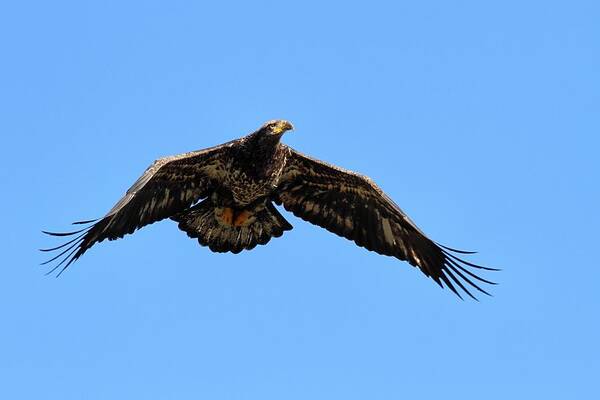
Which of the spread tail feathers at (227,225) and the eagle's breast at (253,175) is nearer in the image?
the eagle's breast at (253,175)

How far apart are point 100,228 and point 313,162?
134 inches

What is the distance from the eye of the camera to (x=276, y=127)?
16156 mm

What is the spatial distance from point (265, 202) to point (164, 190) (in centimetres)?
149

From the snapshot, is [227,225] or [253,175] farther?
[227,225]

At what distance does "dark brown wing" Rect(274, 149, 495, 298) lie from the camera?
17.2 m

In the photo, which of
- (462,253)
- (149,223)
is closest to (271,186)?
(149,223)

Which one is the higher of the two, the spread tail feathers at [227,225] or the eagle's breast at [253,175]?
the eagle's breast at [253,175]

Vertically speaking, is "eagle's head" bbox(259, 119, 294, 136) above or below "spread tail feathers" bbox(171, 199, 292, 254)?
above

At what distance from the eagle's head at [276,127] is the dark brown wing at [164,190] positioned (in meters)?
0.53

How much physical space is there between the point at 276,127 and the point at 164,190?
5.89 feet

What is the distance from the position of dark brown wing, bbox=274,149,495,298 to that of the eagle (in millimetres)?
14

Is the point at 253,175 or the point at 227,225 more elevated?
the point at 253,175

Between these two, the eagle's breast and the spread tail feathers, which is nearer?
the eagle's breast

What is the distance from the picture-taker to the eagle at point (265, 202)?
1636 centimetres
